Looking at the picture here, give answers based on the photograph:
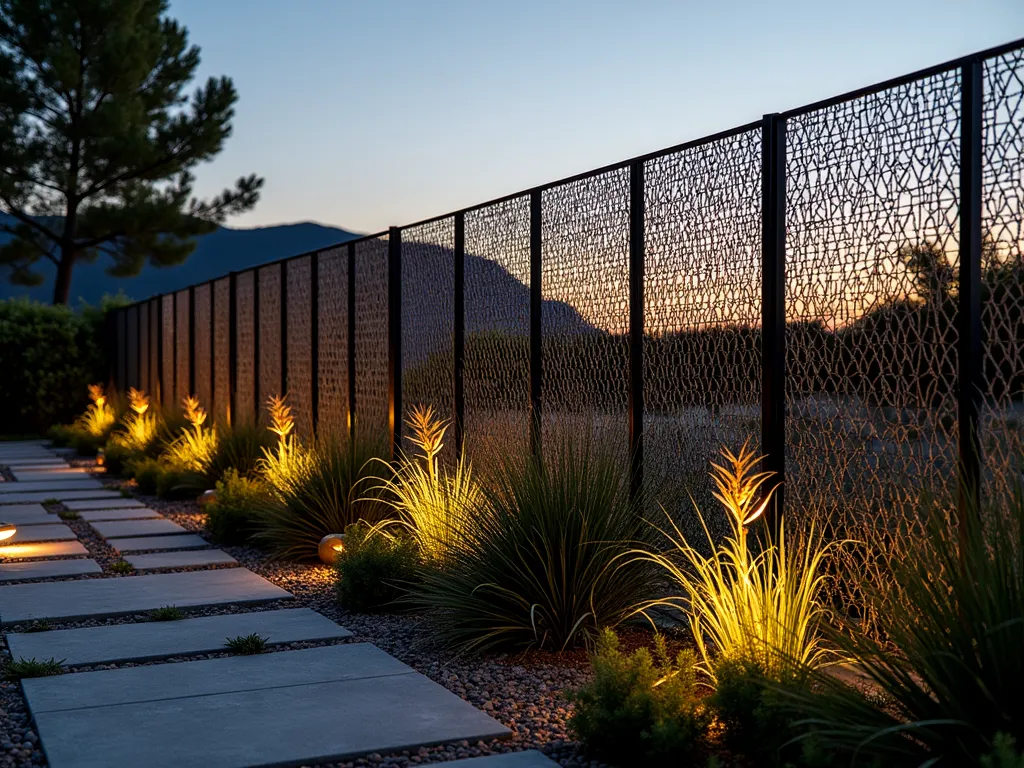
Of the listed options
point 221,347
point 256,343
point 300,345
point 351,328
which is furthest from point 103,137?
point 351,328

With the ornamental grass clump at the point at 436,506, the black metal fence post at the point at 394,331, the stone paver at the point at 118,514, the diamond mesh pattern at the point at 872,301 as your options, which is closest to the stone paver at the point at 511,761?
the diamond mesh pattern at the point at 872,301

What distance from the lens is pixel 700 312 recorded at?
5.10 metres

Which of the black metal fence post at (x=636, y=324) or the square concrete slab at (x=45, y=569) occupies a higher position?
the black metal fence post at (x=636, y=324)

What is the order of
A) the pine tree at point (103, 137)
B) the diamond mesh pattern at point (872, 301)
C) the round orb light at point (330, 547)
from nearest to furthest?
the diamond mesh pattern at point (872, 301) → the round orb light at point (330, 547) → the pine tree at point (103, 137)

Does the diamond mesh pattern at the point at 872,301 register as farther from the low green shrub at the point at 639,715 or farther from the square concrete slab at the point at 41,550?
the square concrete slab at the point at 41,550

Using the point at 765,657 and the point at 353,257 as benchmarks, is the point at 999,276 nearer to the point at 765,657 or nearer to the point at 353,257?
the point at 765,657

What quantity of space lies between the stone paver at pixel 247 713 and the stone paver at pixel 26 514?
205 inches

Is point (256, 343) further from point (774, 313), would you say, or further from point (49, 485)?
point (774, 313)

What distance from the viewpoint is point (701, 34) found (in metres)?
7.44

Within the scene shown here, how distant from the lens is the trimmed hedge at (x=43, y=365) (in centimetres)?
2077

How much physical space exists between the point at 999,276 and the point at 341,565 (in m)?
3.51

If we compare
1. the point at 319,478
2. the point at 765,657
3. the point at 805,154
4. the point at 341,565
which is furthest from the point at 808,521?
the point at 319,478

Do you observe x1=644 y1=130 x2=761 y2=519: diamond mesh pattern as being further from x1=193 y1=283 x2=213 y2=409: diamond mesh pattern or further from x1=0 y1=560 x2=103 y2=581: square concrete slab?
x1=193 y1=283 x2=213 y2=409: diamond mesh pattern

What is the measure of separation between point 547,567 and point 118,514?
233 inches
